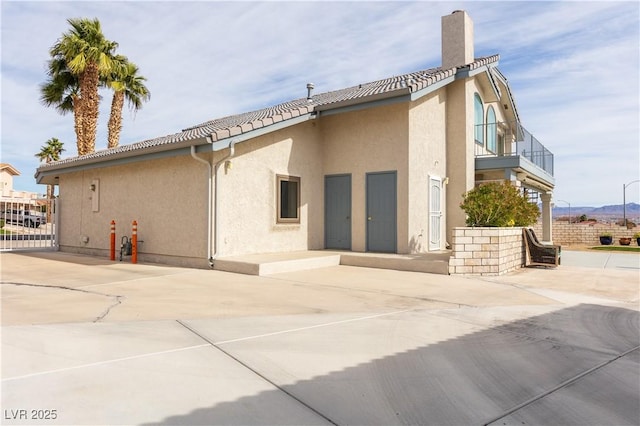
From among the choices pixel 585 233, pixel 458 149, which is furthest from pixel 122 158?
pixel 585 233

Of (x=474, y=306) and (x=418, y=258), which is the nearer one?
(x=474, y=306)

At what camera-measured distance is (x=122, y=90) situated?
24188mm

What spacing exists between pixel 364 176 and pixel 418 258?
3.41 m

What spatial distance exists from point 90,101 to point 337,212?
16664mm

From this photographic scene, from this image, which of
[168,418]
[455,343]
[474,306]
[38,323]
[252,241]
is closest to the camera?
[168,418]

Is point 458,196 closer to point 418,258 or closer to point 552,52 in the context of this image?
point 418,258

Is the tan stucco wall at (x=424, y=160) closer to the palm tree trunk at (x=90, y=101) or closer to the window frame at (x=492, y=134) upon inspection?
the window frame at (x=492, y=134)

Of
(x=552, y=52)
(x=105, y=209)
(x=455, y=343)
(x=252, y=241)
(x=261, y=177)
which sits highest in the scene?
(x=552, y=52)

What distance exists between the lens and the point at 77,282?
8383 millimetres

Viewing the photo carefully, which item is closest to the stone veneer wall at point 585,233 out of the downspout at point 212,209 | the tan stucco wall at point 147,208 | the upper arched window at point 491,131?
the upper arched window at point 491,131

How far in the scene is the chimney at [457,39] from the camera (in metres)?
14.7

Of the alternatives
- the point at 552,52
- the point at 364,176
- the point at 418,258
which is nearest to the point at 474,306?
the point at 418,258

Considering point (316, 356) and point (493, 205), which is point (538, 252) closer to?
point (493, 205)

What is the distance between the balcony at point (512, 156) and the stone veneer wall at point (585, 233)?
665 cm
